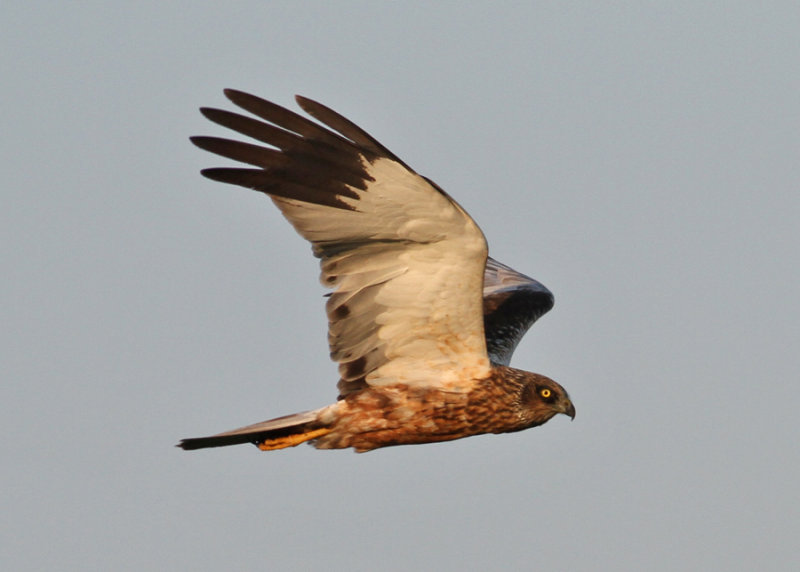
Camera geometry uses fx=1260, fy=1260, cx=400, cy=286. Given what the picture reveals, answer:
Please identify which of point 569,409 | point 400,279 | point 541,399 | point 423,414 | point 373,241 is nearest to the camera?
point 373,241

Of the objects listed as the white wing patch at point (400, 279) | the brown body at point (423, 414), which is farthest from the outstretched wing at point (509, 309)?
the white wing patch at point (400, 279)

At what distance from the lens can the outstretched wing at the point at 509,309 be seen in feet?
42.9

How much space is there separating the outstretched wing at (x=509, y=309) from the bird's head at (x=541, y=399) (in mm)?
1641

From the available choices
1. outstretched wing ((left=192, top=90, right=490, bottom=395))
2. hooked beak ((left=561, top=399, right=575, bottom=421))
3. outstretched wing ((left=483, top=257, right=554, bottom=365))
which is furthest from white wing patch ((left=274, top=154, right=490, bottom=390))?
outstretched wing ((left=483, top=257, right=554, bottom=365))

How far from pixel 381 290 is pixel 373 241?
53cm

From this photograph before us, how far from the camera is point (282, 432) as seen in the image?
1084 cm

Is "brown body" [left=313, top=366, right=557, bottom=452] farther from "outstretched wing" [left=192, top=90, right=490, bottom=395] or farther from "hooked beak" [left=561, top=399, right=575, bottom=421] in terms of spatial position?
"hooked beak" [left=561, top=399, right=575, bottom=421]

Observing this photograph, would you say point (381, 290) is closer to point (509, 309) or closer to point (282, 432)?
point (282, 432)

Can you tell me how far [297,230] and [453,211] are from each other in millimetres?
1230

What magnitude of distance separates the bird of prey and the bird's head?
1cm

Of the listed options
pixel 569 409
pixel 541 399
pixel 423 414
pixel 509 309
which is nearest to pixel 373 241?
pixel 423 414

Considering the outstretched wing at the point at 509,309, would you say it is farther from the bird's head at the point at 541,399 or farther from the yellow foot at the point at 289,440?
the yellow foot at the point at 289,440

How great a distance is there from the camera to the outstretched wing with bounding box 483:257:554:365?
1307 cm

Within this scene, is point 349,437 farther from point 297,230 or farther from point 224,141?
point 224,141
